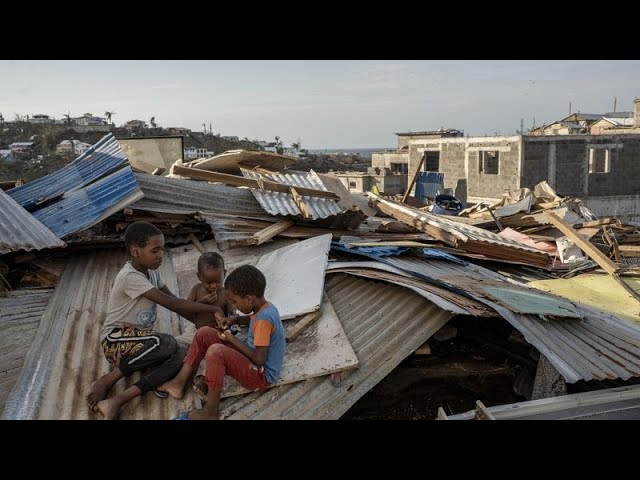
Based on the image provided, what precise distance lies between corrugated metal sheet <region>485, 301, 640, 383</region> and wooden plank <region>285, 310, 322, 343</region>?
1391mm

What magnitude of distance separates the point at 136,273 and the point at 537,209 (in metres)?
8.47

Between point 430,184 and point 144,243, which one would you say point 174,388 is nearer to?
point 144,243

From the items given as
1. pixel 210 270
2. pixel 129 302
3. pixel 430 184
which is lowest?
pixel 430 184

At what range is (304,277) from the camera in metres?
4.77

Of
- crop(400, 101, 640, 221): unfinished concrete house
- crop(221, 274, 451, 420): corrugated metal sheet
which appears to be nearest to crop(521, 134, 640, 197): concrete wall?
crop(400, 101, 640, 221): unfinished concrete house

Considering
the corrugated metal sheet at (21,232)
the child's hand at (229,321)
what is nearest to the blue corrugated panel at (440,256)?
the child's hand at (229,321)

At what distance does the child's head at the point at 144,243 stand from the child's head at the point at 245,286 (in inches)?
25.6

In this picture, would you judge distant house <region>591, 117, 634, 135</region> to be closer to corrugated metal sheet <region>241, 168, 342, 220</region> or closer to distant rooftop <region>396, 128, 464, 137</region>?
distant rooftop <region>396, 128, 464, 137</region>

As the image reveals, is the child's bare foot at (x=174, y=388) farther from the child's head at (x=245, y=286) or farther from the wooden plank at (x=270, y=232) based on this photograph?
the wooden plank at (x=270, y=232)

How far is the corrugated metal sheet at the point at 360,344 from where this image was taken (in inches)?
131

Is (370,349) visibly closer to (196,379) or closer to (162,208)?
(196,379)

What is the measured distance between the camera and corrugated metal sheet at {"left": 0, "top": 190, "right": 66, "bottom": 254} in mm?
5050

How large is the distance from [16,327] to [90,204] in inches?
83.8

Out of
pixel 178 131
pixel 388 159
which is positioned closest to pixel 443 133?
pixel 388 159
